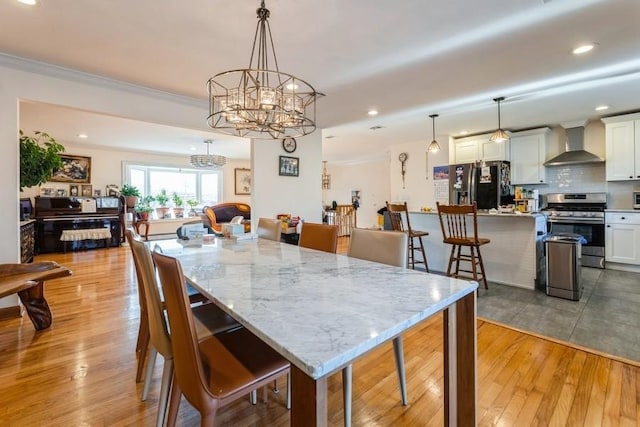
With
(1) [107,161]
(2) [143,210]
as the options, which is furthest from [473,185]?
(1) [107,161]

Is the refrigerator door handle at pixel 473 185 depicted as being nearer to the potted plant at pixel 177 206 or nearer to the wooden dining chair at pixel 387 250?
the wooden dining chair at pixel 387 250

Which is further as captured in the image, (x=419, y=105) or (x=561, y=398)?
(x=419, y=105)

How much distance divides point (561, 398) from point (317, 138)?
421 centimetres

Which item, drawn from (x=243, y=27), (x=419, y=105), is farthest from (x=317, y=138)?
(x=243, y=27)

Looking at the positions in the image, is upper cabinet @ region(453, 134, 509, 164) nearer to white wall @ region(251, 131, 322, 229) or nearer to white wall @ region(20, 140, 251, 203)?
white wall @ region(251, 131, 322, 229)

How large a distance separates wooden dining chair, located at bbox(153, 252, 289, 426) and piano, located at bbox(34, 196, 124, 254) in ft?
21.0

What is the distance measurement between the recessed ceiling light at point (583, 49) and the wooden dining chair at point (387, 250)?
7.47ft

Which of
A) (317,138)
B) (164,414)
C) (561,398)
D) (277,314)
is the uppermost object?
(317,138)

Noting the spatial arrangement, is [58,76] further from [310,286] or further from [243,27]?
[310,286]

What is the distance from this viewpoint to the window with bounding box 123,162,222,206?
24.7 feet

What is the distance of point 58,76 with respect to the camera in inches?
107

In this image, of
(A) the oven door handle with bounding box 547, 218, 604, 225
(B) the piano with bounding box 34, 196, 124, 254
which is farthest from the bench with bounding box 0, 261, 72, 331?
(A) the oven door handle with bounding box 547, 218, 604, 225

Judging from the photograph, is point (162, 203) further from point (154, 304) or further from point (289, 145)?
point (154, 304)

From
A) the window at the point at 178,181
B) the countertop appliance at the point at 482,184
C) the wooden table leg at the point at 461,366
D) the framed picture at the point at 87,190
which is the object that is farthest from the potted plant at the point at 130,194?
the wooden table leg at the point at 461,366
